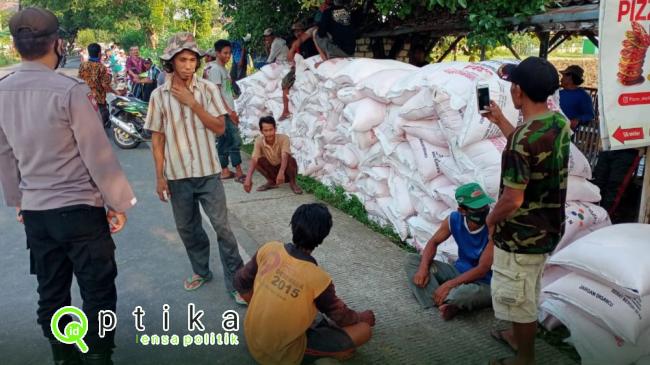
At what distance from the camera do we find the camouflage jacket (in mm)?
2113

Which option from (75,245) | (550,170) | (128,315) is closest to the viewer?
(550,170)

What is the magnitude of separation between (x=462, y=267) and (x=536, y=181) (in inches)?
44.0

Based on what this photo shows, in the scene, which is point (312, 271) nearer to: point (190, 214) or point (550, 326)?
point (190, 214)

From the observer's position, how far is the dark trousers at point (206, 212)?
10.3ft

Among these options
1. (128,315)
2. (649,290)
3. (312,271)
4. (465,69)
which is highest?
(465,69)

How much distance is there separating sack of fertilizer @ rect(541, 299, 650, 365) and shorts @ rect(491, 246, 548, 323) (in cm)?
40

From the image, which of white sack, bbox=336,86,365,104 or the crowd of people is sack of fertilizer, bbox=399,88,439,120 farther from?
the crowd of people

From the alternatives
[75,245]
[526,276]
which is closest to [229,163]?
[75,245]

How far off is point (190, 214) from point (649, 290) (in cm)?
246

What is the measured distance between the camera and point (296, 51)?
691 centimetres

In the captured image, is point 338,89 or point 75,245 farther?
point 338,89

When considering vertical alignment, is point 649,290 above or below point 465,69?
below

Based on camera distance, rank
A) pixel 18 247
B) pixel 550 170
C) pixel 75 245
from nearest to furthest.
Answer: pixel 550 170 < pixel 75 245 < pixel 18 247

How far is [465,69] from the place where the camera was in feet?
11.9
